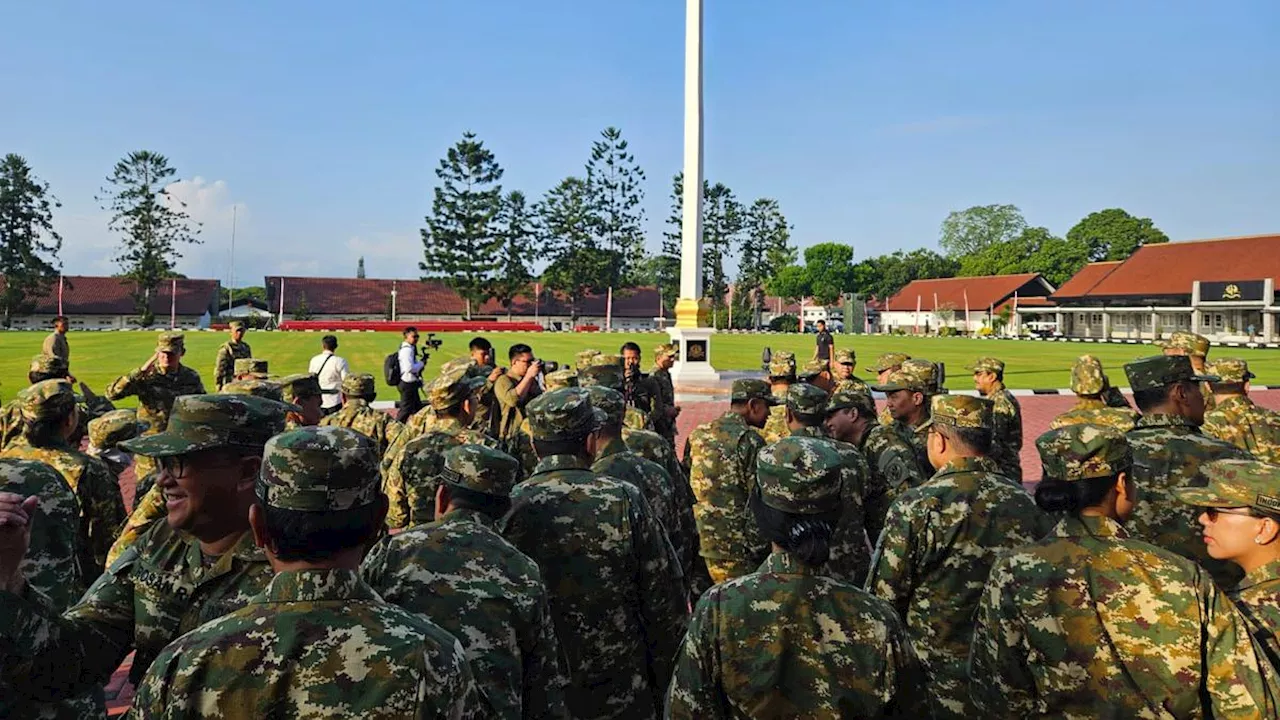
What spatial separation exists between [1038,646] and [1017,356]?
36.3 metres

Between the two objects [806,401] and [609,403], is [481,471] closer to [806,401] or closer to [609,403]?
[609,403]

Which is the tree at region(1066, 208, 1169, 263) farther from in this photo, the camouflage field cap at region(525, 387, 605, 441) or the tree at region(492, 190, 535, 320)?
the camouflage field cap at region(525, 387, 605, 441)

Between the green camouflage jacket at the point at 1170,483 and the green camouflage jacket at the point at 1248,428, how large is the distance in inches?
71.3

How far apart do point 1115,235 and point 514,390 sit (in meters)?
91.4

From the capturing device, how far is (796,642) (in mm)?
2293

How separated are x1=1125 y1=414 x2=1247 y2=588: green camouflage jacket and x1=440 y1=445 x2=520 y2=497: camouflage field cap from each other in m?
3.18

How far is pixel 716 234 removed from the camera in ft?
274

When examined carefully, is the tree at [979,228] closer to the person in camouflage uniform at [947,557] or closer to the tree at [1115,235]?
the tree at [1115,235]

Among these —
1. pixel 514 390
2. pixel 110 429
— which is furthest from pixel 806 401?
pixel 110 429

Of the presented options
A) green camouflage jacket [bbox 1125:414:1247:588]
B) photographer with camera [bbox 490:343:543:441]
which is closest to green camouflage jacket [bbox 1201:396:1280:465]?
green camouflage jacket [bbox 1125:414:1247:588]

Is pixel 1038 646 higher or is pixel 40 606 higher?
pixel 40 606

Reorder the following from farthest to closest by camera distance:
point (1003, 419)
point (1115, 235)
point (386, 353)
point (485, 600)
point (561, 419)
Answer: point (1115, 235), point (386, 353), point (1003, 419), point (561, 419), point (485, 600)

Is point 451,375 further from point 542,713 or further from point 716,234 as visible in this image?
point 716,234

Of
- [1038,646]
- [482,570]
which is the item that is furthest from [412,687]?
[1038,646]
